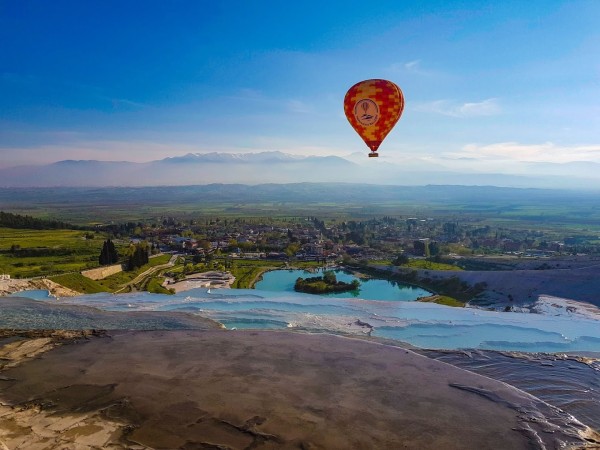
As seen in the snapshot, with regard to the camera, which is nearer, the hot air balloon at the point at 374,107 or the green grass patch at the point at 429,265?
the hot air balloon at the point at 374,107

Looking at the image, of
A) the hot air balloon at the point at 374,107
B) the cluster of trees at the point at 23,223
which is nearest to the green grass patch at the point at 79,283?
the hot air balloon at the point at 374,107

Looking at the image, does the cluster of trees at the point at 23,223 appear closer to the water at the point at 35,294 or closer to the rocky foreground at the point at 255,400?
the water at the point at 35,294

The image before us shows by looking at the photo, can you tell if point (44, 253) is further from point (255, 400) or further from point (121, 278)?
point (255, 400)

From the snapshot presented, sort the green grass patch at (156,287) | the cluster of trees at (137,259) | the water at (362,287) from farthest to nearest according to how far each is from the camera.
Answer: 1. the cluster of trees at (137,259)
2. the water at (362,287)
3. the green grass patch at (156,287)

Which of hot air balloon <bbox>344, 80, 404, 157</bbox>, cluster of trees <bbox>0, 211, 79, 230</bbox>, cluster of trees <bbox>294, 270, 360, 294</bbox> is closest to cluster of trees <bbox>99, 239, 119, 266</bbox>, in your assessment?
cluster of trees <bbox>294, 270, 360, 294</bbox>

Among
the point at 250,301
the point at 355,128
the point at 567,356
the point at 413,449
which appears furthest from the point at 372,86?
the point at 413,449

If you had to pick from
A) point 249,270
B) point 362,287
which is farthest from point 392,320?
point 249,270
